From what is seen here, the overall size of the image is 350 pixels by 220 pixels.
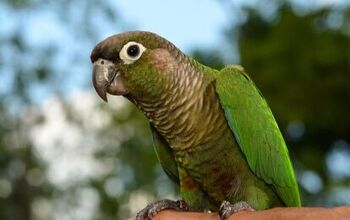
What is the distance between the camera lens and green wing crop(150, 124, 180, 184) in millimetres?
3635

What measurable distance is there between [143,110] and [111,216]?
1814cm

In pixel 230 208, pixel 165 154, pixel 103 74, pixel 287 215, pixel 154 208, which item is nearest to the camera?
pixel 287 215

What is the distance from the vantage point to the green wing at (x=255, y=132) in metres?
3.39

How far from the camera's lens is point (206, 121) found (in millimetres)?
3385

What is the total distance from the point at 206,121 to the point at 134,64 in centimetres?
46

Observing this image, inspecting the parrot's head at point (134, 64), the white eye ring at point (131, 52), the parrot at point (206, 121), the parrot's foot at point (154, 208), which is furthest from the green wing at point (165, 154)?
the white eye ring at point (131, 52)

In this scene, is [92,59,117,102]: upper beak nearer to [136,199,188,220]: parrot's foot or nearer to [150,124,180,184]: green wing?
[150,124,180,184]: green wing

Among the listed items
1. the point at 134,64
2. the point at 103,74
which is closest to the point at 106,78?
the point at 103,74

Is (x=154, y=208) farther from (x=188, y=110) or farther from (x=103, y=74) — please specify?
(x=103, y=74)

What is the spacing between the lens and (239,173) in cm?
342

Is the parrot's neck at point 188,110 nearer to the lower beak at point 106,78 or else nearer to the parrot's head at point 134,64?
the parrot's head at point 134,64

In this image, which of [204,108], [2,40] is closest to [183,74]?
[204,108]

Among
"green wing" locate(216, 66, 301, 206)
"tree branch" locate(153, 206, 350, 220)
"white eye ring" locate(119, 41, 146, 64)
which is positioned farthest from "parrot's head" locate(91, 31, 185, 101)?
"tree branch" locate(153, 206, 350, 220)

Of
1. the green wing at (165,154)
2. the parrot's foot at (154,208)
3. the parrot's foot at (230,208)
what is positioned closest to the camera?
the parrot's foot at (230,208)
